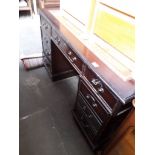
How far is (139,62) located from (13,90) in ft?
1.74

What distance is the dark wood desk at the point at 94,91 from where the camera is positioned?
33.7 inches

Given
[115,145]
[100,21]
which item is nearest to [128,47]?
[100,21]

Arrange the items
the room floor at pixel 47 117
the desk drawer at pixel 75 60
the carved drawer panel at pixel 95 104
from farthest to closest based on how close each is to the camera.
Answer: the room floor at pixel 47 117
the desk drawer at pixel 75 60
the carved drawer panel at pixel 95 104

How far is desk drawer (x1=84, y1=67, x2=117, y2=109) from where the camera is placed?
34.3 inches

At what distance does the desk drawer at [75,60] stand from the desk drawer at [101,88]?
4.3 inches

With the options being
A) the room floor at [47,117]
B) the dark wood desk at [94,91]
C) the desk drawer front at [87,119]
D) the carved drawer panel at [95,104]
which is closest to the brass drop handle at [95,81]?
the dark wood desk at [94,91]

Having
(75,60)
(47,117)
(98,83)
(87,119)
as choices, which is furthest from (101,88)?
(47,117)

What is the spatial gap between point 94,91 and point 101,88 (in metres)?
0.10

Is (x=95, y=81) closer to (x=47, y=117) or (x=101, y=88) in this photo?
(x=101, y=88)

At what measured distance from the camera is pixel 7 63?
25.1 inches

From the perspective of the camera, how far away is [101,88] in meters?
0.93

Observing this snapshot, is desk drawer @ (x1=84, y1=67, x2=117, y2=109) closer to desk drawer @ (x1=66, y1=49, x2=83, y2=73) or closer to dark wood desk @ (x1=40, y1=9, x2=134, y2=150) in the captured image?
dark wood desk @ (x1=40, y1=9, x2=134, y2=150)

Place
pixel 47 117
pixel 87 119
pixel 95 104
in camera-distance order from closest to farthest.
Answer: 1. pixel 95 104
2. pixel 87 119
3. pixel 47 117

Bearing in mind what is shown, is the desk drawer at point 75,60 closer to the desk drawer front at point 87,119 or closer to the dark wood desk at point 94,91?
the dark wood desk at point 94,91
